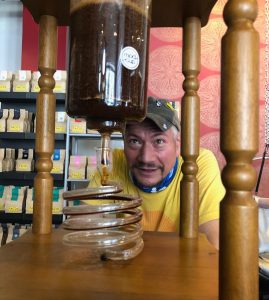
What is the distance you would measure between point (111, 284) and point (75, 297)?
0.06m

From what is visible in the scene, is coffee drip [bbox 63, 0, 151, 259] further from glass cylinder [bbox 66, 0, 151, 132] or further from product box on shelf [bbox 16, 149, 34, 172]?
product box on shelf [bbox 16, 149, 34, 172]

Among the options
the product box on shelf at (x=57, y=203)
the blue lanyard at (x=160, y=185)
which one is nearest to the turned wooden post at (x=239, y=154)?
→ the blue lanyard at (x=160, y=185)

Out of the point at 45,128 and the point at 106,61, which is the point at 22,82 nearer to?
the point at 45,128

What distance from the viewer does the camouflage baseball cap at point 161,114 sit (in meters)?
1.12

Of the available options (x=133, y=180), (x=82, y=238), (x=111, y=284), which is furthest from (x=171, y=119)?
(x=111, y=284)

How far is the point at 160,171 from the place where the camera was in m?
1.21

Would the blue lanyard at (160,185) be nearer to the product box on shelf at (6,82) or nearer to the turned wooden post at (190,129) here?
the turned wooden post at (190,129)

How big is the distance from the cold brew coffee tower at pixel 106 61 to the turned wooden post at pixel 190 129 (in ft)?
0.84

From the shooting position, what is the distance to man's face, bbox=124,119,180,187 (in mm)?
1165

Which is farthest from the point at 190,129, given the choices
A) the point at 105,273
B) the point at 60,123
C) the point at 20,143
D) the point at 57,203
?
the point at 20,143

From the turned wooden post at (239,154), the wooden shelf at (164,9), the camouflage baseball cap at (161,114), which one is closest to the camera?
the turned wooden post at (239,154)

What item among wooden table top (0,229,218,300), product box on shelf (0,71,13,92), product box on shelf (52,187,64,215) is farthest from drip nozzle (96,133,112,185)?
product box on shelf (0,71,13,92)

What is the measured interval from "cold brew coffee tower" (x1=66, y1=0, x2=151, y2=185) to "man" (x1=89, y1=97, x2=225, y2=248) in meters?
0.64

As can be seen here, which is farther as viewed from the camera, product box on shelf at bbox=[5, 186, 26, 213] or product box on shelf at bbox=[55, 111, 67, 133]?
product box on shelf at bbox=[55, 111, 67, 133]
